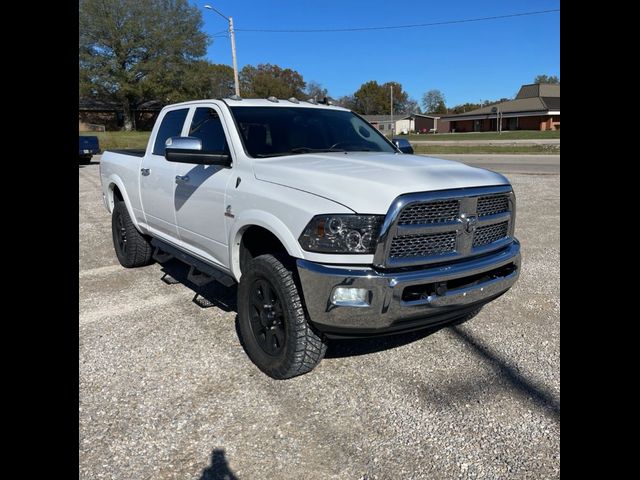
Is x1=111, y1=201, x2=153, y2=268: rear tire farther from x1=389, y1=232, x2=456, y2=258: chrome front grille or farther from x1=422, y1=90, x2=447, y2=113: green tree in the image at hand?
x1=422, y1=90, x2=447, y2=113: green tree

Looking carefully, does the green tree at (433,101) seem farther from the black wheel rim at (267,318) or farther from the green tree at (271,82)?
the black wheel rim at (267,318)

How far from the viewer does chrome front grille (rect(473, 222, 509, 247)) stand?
11.1ft

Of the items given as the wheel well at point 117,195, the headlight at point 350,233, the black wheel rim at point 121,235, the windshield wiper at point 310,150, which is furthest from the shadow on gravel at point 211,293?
the headlight at point 350,233

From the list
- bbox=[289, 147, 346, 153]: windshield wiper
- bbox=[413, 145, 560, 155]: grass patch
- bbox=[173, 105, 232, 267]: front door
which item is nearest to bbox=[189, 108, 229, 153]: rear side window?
bbox=[173, 105, 232, 267]: front door

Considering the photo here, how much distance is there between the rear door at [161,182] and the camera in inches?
192

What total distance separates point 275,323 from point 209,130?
6.56 feet

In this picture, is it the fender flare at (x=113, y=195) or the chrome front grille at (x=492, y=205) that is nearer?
the chrome front grille at (x=492, y=205)

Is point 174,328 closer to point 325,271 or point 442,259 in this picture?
point 325,271

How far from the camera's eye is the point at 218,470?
2590 millimetres

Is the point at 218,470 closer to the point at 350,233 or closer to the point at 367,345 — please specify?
the point at 350,233

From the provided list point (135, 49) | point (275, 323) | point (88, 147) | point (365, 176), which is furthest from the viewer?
point (135, 49)

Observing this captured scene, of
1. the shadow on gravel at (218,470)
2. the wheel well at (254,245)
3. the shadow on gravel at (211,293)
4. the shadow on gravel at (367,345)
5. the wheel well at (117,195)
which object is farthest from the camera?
the wheel well at (117,195)

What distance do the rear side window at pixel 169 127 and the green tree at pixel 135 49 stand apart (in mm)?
54689

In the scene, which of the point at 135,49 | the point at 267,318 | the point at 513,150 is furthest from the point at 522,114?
the point at 267,318
